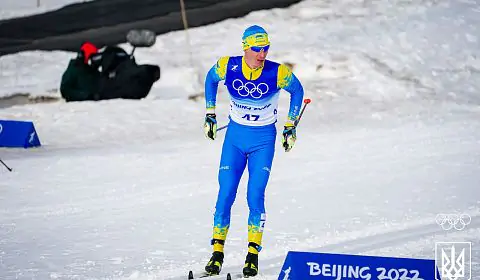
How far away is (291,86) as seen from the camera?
8.48 meters

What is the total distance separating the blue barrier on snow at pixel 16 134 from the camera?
15500 millimetres

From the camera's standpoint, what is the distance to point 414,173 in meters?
13.1

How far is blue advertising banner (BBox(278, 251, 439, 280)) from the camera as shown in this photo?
6.86m

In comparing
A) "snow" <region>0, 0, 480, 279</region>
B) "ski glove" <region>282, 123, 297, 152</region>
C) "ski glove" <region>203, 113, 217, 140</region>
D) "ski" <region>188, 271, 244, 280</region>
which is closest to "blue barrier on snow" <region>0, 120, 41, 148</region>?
"snow" <region>0, 0, 480, 279</region>

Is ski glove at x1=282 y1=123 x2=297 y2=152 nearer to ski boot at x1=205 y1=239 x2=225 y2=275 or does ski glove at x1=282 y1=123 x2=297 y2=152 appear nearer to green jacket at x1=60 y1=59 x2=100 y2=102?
ski boot at x1=205 y1=239 x2=225 y2=275

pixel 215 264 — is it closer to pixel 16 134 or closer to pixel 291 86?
pixel 291 86

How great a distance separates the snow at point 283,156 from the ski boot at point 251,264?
141 millimetres

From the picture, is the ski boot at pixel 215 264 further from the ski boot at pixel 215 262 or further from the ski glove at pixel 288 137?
the ski glove at pixel 288 137

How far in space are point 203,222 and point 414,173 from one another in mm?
3584

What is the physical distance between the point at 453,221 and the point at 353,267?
373cm

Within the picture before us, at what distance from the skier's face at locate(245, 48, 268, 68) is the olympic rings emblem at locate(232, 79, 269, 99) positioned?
18 cm

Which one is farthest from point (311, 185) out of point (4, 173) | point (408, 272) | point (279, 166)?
point (408, 272)

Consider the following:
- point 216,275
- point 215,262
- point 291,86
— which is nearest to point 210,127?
point 291,86

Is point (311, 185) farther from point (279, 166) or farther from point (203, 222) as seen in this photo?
point (203, 222)
